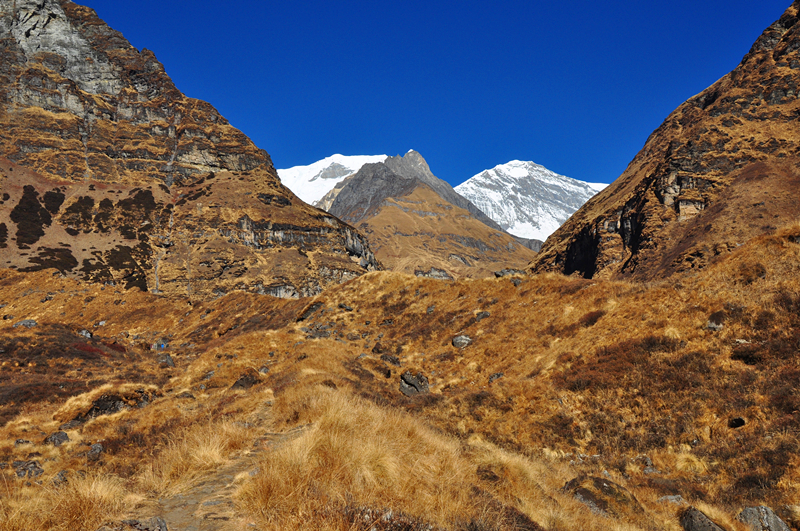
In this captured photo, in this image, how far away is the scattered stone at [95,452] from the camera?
38.6ft

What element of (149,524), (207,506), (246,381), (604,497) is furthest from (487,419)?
(246,381)

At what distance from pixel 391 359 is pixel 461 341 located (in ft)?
16.2

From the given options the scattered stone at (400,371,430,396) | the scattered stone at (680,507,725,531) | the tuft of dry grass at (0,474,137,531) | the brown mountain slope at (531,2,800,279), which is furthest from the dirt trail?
the brown mountain slope at (531,2,800,279)

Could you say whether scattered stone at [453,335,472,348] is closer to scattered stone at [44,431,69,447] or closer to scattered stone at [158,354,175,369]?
scattered stone at [44,431,69,447]

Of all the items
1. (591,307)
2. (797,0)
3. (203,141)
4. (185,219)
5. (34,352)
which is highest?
(797,0)

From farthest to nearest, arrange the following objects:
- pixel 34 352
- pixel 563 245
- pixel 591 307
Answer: pixel 563 245 → pixel 34 352 → pixel 591 307

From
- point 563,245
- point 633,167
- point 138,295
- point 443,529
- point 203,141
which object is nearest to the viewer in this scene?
point 443,529

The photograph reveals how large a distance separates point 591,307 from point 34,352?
44640 millimetres

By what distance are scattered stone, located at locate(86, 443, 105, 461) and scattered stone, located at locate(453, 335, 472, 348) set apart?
18296 mm

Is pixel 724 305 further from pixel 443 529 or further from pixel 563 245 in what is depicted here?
pixel 563 245

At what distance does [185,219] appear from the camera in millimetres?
117625

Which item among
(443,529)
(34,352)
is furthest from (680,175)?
(34,352)

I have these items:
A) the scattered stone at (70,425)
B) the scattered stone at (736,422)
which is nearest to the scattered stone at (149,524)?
the scattered stone at (736,422)

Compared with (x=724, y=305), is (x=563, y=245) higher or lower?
higher
